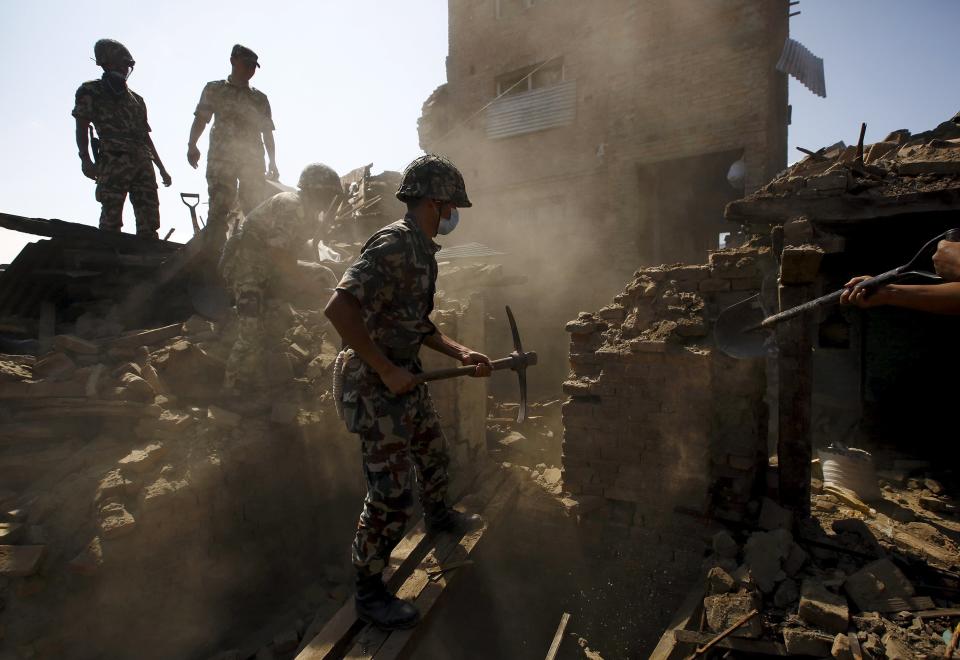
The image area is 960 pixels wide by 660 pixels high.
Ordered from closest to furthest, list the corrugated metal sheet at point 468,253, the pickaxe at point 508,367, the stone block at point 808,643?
the stone block at point 808,643 → the pickaxe at point 508,367 → the corrugated metal sheet at point 468,253

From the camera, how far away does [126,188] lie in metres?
5.85

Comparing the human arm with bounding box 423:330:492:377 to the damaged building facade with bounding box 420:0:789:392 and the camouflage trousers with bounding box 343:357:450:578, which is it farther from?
the damaged building facade with bounding box 420:0:789:392

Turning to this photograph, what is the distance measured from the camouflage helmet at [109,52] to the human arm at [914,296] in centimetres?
765

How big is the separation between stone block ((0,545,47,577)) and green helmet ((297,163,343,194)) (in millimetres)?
3349

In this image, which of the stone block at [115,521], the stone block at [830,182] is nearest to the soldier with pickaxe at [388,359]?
the stone block at [115,521]

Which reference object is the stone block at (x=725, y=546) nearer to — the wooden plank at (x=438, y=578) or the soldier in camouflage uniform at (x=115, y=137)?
the wooden plank at (x=438, y=578)

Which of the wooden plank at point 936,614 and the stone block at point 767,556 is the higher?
the stone block at point 767,556

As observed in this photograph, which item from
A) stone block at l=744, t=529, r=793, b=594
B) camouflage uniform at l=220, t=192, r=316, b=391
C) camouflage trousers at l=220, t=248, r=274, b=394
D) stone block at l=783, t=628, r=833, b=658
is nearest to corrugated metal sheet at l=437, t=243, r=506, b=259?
camouflage uniform at l=220, t=192, r=316, b=391

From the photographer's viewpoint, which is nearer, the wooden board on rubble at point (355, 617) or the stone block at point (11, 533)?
the wooden board on rubble at point (355, 617)

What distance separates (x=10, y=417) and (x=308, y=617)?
9.84 feet

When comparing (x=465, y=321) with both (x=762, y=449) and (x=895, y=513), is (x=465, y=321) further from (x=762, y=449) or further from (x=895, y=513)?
(x=895, y=513)

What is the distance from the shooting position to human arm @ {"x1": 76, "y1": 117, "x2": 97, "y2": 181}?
5.49 m

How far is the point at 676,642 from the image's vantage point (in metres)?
2.44

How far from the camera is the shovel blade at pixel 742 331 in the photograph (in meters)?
2.99
